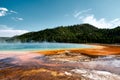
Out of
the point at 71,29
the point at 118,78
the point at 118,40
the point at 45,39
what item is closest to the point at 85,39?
the point at 118,40

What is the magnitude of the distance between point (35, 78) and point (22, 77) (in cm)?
75

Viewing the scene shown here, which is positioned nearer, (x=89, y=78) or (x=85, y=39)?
(x=89, y=78)

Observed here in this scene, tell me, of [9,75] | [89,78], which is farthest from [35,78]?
[89,78]

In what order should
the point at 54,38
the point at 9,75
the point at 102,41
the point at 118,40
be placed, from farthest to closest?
the point at 54,38
the point at 102,41
the point at 118,40
the point at 9,75

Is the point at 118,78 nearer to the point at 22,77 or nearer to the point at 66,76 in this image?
the point at 66,76

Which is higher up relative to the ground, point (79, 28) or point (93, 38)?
point (79, 28)

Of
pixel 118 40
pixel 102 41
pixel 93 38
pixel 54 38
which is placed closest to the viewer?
pixel 118 40

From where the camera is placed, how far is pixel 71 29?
429ft

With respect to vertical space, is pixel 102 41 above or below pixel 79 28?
below

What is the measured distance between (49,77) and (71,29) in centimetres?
12291

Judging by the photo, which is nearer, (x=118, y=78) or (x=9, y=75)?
(x=118, y=78)

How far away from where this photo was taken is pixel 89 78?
27.6ft

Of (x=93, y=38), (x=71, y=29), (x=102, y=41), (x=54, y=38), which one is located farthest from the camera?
(x=71, y=29)

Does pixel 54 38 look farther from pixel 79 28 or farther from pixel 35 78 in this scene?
pixel 35 78
